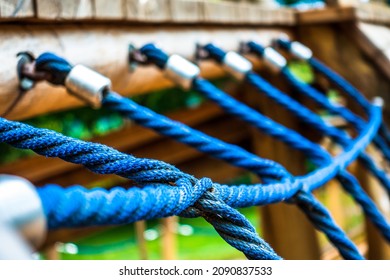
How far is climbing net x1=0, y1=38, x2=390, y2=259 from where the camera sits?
1.55 feet

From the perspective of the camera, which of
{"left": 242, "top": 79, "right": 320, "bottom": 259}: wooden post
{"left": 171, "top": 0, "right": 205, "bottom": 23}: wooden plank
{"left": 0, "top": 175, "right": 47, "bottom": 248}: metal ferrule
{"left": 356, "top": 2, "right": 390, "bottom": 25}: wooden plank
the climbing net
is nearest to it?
{"left": 0, "top": 175, "right": 47, "bottom": 248}: metal ferrule

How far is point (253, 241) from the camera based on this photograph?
587 millimetres

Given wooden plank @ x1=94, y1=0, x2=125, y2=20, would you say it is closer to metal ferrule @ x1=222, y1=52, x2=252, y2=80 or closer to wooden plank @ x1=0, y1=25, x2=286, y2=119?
wooden plank @ x1=0, y1=25, x2=286, y2=119

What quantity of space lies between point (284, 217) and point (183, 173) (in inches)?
60.8

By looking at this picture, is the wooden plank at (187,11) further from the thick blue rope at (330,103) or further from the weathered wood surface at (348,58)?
the weathered wood surface at (348,58)

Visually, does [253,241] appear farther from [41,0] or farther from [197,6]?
[197,6]

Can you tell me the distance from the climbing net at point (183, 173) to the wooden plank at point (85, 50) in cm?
4

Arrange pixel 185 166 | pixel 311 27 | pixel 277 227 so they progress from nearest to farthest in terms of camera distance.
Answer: pixel 311 27 → pixel 277 227 → pixel 185 166

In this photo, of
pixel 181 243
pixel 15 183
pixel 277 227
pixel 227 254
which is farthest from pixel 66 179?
pixel 181 243

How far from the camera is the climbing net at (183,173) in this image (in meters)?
0.47

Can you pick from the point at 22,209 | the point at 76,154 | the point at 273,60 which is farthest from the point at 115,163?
the point at 273,60

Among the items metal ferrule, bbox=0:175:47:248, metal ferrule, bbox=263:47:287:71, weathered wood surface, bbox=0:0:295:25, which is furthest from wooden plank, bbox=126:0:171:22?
metal ferrule, bbox=0:175:47:248

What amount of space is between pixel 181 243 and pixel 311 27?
6205mm

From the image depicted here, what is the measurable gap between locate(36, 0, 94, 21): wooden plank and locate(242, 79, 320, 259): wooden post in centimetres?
129
